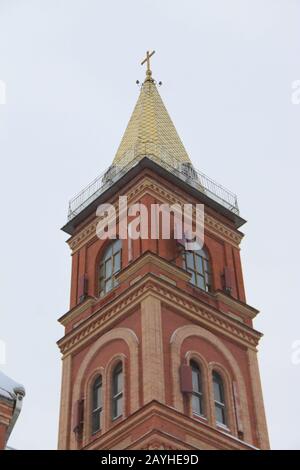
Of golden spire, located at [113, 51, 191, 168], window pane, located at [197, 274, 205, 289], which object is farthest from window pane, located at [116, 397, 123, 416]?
golden spire, located at [113, 51, 191, 168]

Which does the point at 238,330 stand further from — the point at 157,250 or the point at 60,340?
the point at 60,340

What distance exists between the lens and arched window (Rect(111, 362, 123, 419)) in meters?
35.6

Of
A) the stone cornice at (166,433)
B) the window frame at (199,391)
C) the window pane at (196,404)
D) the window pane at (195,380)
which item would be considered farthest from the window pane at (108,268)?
the stone cornice at (166,433)

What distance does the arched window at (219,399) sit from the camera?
36.3 m

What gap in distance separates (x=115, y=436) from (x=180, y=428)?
2416 millimetres

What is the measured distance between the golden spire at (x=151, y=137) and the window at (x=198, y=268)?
4635mm

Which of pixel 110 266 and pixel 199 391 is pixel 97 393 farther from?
pixel 110 266

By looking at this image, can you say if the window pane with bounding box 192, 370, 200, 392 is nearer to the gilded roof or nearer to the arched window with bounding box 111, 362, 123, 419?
the arched window with bounding box 111, 362, 123, 419

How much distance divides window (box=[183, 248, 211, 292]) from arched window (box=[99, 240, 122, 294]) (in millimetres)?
2843

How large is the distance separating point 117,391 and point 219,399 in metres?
3.94

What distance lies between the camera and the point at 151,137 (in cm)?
4581

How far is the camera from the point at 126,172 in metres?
42.6

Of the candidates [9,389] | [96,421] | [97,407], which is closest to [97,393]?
[97,407]
